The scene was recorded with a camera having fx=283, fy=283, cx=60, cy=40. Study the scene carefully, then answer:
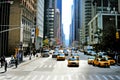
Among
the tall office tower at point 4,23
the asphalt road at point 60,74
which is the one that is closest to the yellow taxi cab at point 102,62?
the asphalt road at point 60,74

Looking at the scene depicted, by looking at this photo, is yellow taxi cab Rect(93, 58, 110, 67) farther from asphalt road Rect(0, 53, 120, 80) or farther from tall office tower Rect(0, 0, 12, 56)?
tall office tower Rect(0, 0, 12, 56)

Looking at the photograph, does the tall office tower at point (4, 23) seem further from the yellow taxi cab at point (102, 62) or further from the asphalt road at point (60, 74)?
the asphalt road at point (60, 74)

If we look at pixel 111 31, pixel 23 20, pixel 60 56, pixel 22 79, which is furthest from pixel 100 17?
pixel 22 79

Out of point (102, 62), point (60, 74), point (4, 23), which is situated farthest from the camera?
point (4, 23)

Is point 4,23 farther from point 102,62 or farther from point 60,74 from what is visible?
point 60,74

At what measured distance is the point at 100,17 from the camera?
144625 mm

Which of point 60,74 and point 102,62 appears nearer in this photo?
point 60,74

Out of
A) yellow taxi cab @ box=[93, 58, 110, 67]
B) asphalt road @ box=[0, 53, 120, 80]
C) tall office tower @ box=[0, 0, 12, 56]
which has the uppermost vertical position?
tall office tower @ box=[0, 0, 12, 56]

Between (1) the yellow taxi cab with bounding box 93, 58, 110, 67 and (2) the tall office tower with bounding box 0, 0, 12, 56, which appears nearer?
(1) the yellow taxi cab with bounding box 93, 58, 110, 67

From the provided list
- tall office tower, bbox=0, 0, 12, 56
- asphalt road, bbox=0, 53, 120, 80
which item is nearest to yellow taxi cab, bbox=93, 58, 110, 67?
asphalt road, bbox=0, 53, 120, 80

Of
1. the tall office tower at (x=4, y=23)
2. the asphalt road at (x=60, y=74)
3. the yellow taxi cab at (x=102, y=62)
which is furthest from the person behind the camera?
the tall office tower at (x=4, y=23)

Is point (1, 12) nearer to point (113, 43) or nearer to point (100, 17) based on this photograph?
point (113, 43)

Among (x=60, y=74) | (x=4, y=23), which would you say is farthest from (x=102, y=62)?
(x=4, y=23)

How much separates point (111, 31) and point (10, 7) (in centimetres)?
3148
